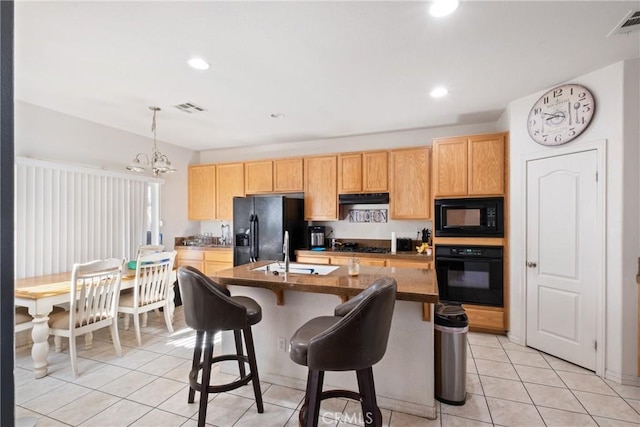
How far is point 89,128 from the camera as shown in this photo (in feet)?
13.3

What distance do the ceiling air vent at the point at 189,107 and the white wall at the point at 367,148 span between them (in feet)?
6.22

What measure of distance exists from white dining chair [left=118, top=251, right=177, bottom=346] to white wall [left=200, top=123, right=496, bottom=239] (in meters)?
2.48

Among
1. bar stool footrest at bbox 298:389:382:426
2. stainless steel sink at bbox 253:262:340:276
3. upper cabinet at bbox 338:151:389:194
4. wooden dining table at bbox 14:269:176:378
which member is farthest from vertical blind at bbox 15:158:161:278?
→ bar stool footrest at bbox 298:389:382:426

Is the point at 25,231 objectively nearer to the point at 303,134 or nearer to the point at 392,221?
the point at 303,134

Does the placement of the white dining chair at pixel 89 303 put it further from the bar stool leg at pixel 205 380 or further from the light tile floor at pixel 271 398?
the bar stool leg at pixel 205 380

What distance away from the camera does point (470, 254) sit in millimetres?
3635

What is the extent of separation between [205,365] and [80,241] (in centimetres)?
308

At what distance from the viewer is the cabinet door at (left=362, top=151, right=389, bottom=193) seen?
440 centimetres

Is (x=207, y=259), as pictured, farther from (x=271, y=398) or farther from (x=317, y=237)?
(x=271, y=398)

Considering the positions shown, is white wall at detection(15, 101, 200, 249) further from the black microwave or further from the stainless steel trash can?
the stainless steel trash can

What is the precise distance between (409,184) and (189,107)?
9.64 feet

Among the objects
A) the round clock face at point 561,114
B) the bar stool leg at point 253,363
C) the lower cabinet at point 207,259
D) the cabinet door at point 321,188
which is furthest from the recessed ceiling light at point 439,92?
the lower cabinet at point 207,259

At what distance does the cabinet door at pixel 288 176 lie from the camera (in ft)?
16.0

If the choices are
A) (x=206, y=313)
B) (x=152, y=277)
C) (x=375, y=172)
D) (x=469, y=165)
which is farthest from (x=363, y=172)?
(x=206, y=313)
